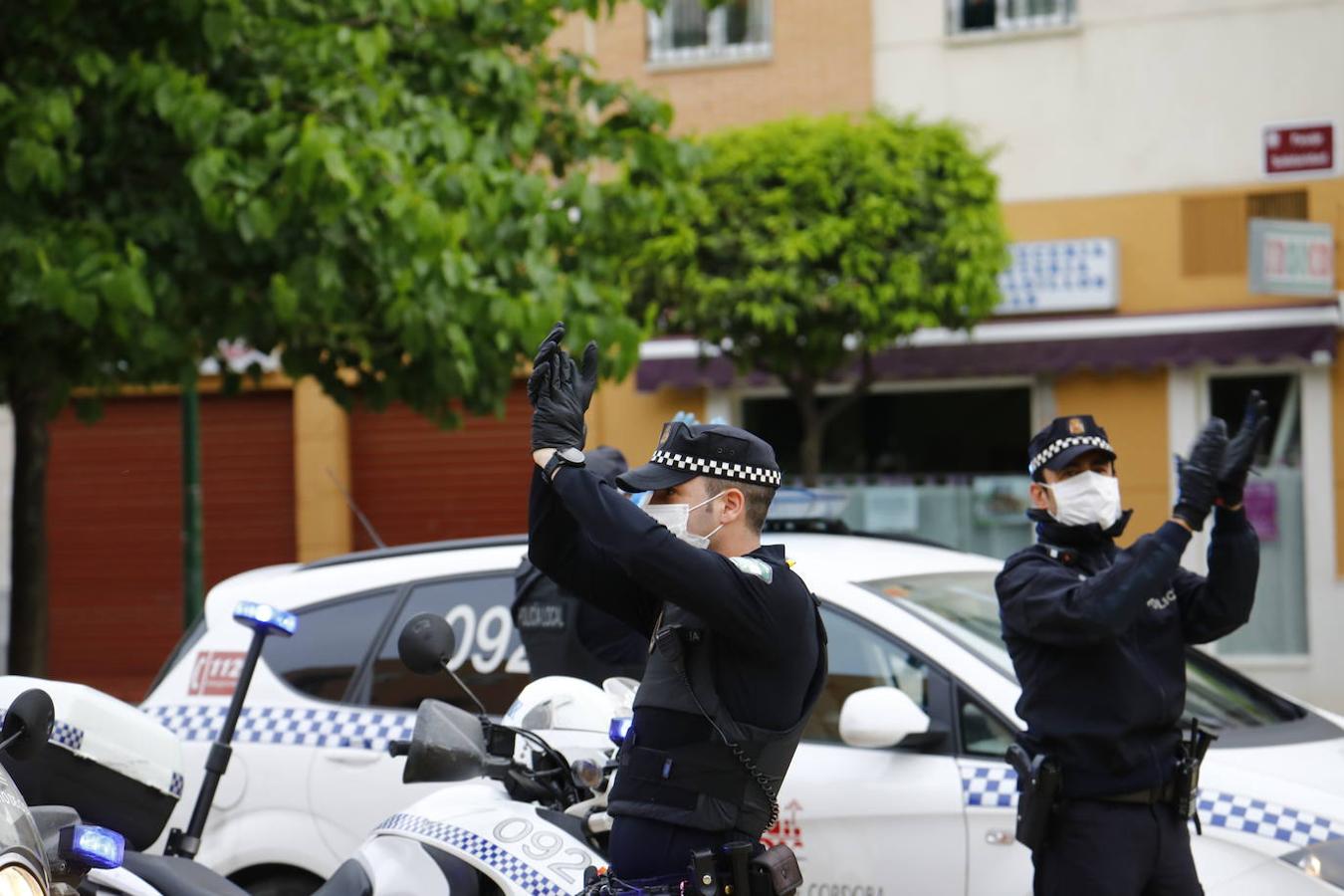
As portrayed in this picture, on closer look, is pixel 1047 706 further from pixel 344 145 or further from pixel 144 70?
pixel 144 70

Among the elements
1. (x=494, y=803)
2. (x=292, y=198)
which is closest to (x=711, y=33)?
(x=292, y=198)

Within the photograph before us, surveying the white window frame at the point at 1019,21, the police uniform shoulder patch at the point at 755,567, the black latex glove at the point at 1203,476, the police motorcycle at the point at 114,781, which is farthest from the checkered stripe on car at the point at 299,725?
the white window frame at the point at 1019,21

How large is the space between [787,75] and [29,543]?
8332 mm

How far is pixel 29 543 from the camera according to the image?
9383 millimetres

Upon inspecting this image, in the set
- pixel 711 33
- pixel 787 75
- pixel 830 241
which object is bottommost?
pixel 830 241

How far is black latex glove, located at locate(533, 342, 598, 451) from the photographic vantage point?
134 inches

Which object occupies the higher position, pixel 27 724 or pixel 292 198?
pixel 292 198

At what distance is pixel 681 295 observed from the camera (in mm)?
12617

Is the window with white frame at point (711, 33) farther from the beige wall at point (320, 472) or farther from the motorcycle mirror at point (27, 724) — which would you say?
the motorcycle mirror at point (27, 724)

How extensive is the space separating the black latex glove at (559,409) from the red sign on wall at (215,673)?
2830 mm

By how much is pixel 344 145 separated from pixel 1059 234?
8304 millimetres

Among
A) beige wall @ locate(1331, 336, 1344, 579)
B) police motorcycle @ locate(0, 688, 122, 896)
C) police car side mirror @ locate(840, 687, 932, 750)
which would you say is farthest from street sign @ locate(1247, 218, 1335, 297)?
police motorcycle @ locate(0, 688, 122, 896)

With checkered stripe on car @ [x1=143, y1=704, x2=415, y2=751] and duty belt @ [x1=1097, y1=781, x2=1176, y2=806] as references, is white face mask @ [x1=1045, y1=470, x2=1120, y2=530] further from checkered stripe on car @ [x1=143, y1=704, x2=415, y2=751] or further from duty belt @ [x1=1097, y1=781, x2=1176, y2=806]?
checkered stripe on car @ [x1=143, y1=704, x2=415, y2=751]

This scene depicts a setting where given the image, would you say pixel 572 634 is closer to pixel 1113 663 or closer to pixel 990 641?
pixel 990 641
